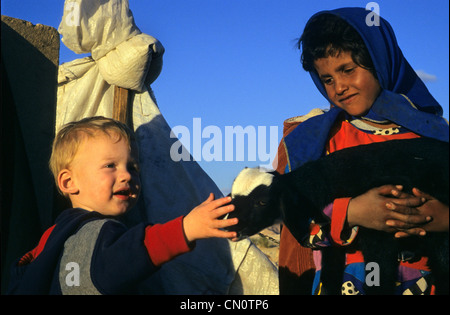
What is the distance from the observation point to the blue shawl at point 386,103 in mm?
1992

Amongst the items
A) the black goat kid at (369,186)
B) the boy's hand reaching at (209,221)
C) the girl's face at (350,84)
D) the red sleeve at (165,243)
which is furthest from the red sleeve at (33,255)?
the girl's face at (350,84)

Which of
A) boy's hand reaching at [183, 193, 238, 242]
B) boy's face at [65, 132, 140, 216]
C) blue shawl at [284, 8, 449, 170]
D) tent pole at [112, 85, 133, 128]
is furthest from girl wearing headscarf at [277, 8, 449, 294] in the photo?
tent pole at [112, 85, 133, 128]

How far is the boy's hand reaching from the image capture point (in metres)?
1.63

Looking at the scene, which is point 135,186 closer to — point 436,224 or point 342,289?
point 342,289

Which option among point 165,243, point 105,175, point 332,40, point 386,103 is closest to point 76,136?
point 105,175

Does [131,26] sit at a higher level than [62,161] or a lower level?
higher

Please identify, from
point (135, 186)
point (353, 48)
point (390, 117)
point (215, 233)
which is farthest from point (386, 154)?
point (135, 186)

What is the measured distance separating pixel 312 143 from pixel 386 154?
0.38 metres

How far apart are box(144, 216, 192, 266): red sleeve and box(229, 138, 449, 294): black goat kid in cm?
22

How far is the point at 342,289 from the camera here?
2.00 meters

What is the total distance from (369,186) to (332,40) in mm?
693

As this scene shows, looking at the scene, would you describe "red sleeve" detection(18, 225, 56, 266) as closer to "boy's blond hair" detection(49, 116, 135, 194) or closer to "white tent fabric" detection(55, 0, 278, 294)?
"boy's blond hair" detection(49, 116, 135, 194)

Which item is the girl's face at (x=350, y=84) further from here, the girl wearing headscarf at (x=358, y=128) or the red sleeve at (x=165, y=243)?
the red sleeve at (x=165, y=243)

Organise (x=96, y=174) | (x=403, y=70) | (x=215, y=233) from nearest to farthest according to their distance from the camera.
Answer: (x=215, y=233) < (x=96, y=174) < (x=403, y=70)
